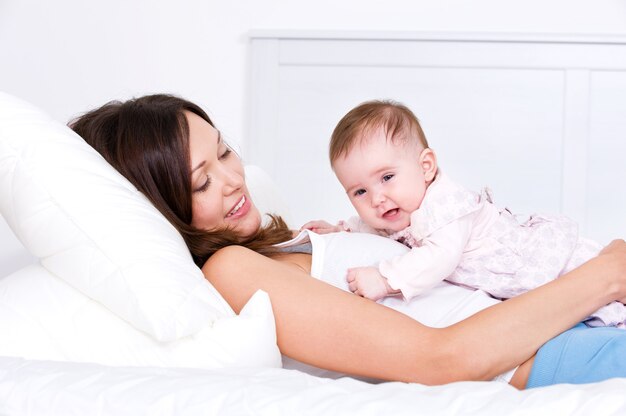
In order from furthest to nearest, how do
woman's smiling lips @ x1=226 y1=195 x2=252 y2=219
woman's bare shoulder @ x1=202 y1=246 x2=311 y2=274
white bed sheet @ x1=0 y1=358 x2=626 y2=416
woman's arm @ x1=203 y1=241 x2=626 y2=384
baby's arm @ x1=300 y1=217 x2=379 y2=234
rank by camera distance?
baby's arm @ x1=300 y1=217 x2=379 y2=234
woman's smiling lips @ x1=226 y1=195 x2=252 y2=219
woman's bare shoulder @ x1=202 y1=246 x2=311 y2=274
woman's arm @ x1=203 y1=241 x2=626 y2=384
white bed sheet @ x1=0 y1=358 x2=626 y2=416

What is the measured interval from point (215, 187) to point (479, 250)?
0.55 meters

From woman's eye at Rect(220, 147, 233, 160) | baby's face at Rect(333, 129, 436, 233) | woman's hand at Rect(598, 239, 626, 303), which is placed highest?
woman's eye at Rect(220, 147, 233, 160)

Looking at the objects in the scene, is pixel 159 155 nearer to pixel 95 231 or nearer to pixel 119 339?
pixel 95 231

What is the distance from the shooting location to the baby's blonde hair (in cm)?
164

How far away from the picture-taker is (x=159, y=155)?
1.47m

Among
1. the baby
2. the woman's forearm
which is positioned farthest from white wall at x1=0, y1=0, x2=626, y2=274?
the woman's forearm

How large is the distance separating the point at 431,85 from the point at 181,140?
2.15 m

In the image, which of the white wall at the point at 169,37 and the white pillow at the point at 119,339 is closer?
the white pillow at the point at 119,339

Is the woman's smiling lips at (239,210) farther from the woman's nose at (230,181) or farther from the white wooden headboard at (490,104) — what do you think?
the white wooden headboard at (490,104)

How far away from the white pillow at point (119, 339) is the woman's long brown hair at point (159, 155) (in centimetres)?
28

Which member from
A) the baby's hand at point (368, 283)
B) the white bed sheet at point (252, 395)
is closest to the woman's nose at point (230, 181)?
the baby's hand at point (368, 283)

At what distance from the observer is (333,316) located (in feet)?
4.14

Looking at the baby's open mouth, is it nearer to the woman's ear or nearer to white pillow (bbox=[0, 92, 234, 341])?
the woman's ear

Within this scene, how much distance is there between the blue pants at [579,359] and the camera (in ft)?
4.06
